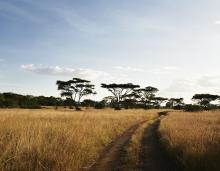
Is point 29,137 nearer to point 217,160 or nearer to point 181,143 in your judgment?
point 181,143

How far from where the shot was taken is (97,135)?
51.3 feet

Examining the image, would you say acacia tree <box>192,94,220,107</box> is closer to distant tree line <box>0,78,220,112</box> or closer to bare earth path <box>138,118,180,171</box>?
distant tree line <box>0,78,220,112</box>

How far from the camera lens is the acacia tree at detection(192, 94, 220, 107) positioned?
9181cm

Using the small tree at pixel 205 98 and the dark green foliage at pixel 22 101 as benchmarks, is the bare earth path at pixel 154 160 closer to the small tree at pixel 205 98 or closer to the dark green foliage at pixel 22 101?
the dark green foliage at pixel 22 101

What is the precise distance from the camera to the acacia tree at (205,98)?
91.8m

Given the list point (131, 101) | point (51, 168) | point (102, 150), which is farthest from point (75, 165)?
point (131, 101)

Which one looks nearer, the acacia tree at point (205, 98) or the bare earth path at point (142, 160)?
the bare earth path at point (142, 160)

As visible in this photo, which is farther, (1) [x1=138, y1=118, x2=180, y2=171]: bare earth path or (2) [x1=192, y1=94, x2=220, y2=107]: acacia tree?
(2) [x1=192, y1=94, x2=220, y2=107]: acacia tree

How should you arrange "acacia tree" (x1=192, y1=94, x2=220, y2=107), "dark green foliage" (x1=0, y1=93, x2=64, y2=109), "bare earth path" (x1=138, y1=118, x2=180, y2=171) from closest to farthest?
"bare earth path" (x1=138, y1=118, x2=180, y2=171), "dark green foliage" (x1=0, y1=93, x2=64, y2=109), "acacia tree" (x1=192, y1=94, x2=220, y2=107)

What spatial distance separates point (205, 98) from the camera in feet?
307

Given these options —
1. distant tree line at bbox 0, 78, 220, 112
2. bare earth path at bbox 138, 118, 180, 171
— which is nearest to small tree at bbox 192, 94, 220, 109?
distant tree line at bbox 0, 78, 220, 112

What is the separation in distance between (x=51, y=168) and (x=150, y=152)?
4889 mm

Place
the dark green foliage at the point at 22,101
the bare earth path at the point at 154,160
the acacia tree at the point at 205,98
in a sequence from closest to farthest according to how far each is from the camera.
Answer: the bare earth path at the point at 154,160 < the dark green foliage at the point at 22,101 < the acacia tree at the point at 205,98

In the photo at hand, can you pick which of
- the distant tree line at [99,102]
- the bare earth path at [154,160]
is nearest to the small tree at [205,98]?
the distant tree line at [99,102]
